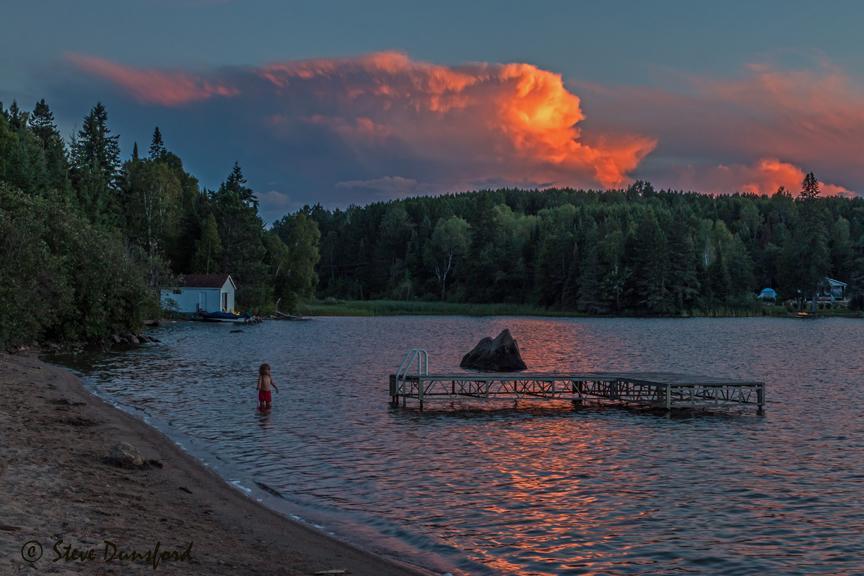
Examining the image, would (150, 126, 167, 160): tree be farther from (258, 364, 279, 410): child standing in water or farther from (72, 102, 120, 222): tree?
(258, 364, 279, 410): child standing in water

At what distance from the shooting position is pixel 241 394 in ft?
112

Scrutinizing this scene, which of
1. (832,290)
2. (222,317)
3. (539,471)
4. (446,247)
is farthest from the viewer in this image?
(446,247)

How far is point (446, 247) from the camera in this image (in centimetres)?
18912

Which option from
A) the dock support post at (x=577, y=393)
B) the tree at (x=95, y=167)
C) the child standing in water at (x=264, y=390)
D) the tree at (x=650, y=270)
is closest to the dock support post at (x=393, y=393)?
the child standing in water at (x=264, y=390)

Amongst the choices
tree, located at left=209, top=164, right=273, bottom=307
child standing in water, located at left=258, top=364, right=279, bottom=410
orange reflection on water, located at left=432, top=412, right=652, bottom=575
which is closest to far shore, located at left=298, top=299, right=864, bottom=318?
tree, located at left=209, top=164, right=273, bottom=307

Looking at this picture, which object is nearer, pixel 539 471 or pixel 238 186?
pixel 539 471

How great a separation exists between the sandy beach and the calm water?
54.9 inches

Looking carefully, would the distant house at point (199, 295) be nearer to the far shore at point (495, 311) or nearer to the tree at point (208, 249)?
the tree at point (208, 249)

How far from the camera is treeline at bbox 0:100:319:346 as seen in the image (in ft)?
136

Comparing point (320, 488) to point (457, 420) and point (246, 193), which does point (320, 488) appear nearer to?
point (457, 420)

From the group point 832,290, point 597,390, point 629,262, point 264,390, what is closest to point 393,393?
point 264,390

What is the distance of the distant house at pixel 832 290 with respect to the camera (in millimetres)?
160500

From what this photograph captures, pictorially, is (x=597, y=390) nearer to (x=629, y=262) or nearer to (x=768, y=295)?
(x=629, y=262)

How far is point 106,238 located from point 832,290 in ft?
513
